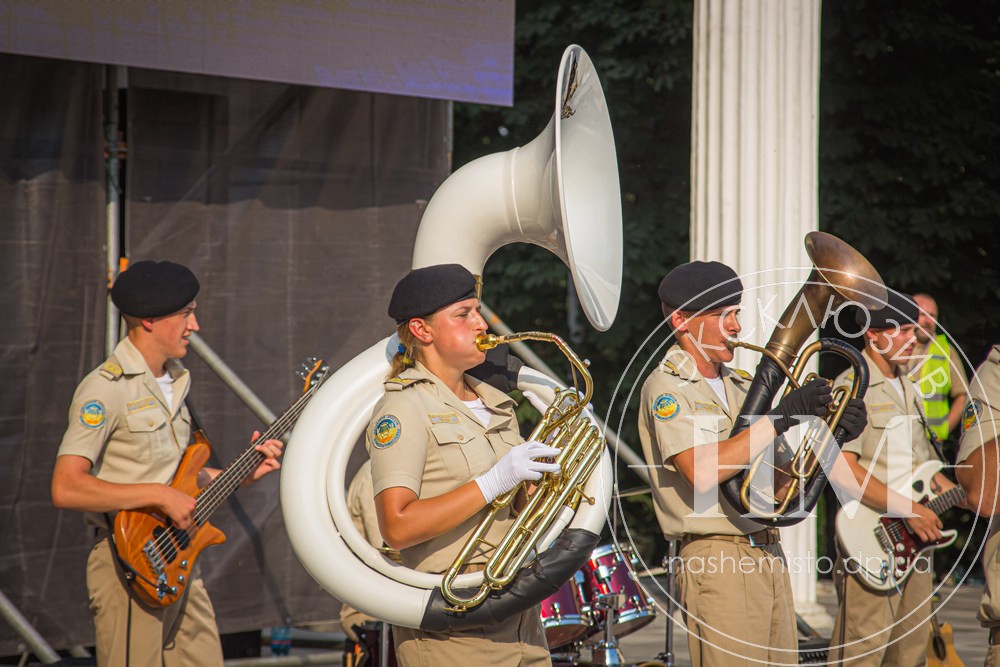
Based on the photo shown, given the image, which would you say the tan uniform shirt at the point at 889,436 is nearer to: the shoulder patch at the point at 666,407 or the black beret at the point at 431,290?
the shoulder patch at the point at 666,407

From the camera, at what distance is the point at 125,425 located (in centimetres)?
410

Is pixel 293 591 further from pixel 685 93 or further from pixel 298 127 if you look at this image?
pixel 685 93

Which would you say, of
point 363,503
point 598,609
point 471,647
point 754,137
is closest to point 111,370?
point 363,503

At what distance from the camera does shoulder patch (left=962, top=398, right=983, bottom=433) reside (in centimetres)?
371

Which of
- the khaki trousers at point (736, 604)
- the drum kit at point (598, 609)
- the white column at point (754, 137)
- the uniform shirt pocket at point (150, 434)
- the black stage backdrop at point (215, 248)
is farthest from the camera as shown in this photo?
the white column at point (754, 137)

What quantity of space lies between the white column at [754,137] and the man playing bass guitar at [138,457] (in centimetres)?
295

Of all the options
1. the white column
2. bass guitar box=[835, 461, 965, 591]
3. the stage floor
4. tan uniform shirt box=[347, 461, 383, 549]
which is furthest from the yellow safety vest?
tan uniform shirt box=[347, 461, 383, 549]

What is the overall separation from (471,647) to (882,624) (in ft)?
7.02

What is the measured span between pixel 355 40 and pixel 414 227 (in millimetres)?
1091

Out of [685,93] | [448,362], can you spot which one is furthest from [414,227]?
[685,93]

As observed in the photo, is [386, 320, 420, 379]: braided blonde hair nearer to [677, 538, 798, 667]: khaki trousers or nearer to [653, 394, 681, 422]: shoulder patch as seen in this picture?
[653, 394, 681, 422]: shoulder patch

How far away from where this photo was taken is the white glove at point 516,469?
3.00m

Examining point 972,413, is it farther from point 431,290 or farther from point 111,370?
point 111,370

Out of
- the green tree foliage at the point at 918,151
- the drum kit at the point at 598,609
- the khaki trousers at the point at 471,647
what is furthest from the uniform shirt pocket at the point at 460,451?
the green tree foliage at the point at 918,151
